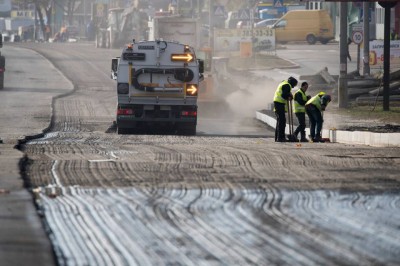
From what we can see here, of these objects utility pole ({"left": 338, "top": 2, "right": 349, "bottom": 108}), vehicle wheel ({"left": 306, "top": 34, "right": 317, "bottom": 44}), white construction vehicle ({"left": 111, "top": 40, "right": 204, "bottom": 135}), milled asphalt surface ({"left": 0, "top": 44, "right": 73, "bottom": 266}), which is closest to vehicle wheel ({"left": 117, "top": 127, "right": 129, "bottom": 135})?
white construction vehicle ({"left": 111, "top": 40, "right": 204, "bottom": 135})

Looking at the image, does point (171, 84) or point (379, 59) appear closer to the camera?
point (171, 84)

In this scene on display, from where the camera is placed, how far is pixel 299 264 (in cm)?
856

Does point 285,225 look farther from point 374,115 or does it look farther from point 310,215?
point 374,115

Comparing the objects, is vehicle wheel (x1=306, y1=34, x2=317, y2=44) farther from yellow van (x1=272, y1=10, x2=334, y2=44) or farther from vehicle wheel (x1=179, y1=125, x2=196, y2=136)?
vehicle wheel (x1=179, y1=125, x2=196, y2=136)

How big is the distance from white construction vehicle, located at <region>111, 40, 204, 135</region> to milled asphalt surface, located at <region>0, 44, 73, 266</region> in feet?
8.38

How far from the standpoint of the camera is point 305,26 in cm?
7481

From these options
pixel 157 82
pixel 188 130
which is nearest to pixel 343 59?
pixel 188 130

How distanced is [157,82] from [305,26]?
48.8 meters

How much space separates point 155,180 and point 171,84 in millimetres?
13672

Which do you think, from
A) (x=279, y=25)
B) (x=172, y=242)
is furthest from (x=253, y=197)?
(x=279, y=25)

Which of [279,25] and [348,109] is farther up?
[279,25]

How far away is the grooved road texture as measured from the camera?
9.05 metres

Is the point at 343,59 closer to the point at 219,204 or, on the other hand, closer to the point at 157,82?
the point at 157,82

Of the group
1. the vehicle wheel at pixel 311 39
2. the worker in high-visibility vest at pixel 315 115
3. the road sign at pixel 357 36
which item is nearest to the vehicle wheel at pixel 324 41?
the vehicle wheel at pixel 311 39
